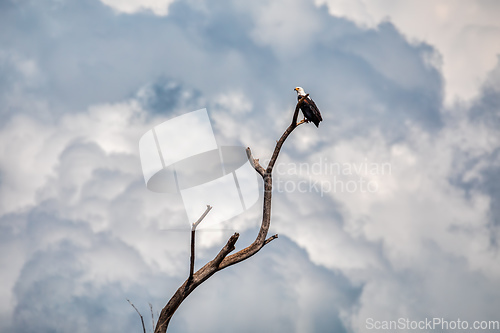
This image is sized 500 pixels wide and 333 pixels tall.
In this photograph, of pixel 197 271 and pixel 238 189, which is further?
pixel 238 189

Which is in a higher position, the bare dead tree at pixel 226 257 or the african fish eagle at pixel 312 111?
the african fish eagle at pixel 312 111

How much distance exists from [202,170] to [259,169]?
1.85 m

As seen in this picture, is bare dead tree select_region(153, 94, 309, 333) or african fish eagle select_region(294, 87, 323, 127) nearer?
bare dead tree select_region(153, 94, 309, 333)

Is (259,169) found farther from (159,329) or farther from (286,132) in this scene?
(159,329)

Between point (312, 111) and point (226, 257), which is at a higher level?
point (312, 111)

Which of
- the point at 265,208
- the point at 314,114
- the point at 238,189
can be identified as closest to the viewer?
the point at 265,208

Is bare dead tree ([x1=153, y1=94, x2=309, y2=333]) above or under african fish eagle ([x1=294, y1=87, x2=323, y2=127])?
under

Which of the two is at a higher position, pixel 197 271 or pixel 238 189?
pixel 238 189

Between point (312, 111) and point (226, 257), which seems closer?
point (226, 257)

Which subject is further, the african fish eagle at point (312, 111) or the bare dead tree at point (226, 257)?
the african fish eagle at point (312, 111)

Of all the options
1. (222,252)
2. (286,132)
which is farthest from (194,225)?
(286,132)

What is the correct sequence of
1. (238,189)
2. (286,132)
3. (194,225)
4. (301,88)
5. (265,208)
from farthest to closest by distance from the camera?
(301,88)
(238,189)
(286,132)
(265,208)
(194,225)

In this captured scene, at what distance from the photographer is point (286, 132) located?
8.48 m

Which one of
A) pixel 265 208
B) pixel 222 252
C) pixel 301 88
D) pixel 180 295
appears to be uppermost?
pixel 301 88
